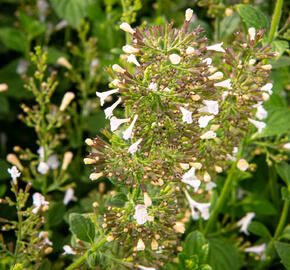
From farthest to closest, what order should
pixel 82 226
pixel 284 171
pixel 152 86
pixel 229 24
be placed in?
pixel 229 24 → pixel 284 171 → pixel 82 226 → pixel 152 86

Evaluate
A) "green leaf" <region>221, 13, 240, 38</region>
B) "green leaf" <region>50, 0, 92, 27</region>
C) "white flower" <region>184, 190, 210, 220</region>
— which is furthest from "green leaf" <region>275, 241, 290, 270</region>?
"green leaf" <region>50, 0, 92, 27</region>

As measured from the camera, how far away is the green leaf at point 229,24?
1.73 m

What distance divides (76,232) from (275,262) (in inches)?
38.1

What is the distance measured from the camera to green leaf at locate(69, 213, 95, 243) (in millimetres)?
1108

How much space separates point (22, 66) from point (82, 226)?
1.28 meters

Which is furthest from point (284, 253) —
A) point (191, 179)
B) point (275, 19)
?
point (275, 19)

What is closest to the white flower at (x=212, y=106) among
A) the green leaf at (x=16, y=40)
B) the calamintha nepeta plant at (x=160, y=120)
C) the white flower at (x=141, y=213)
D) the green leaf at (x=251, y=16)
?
the calamintha nepeta plant at (x=160, y=120)

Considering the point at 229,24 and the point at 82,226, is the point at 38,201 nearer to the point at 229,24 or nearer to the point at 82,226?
the point at 82,226

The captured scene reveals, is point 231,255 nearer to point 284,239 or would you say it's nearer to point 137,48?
point 284,239

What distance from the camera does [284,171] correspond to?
1.46 metres

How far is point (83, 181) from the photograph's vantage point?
1.87 m

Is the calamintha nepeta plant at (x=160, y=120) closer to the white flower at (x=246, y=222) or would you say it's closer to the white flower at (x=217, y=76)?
the white flower at (x=217, y=76)

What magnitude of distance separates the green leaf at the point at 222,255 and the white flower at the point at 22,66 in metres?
1.28

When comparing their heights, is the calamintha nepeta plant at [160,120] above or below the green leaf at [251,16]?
below
